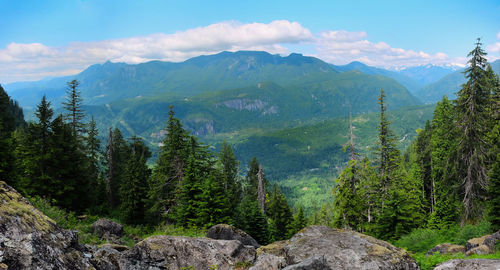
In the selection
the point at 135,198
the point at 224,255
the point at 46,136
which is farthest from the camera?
the point at 135,198

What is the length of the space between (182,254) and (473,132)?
1128 inches

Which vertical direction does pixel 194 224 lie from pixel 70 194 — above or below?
below

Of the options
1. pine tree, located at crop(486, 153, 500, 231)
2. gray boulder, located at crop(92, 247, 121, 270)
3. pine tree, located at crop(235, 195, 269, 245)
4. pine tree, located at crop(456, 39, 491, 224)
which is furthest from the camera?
pine tree, located at crop(235, 195, 269, 245)

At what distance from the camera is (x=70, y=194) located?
2719cm

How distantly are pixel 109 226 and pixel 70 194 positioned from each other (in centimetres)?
1238

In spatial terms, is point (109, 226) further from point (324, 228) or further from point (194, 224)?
point (324, 228)

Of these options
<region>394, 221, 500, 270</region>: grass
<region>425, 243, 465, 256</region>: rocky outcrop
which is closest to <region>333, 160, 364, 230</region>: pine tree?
<region>394, 221, 500, 270</region>: grass

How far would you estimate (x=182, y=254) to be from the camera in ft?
31.5

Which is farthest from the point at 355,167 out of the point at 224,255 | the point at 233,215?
the point at 224,255

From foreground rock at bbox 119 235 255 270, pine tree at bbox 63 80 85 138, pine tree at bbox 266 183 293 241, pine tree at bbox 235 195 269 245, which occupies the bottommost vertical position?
pine tree at bbox 266 183 293 241

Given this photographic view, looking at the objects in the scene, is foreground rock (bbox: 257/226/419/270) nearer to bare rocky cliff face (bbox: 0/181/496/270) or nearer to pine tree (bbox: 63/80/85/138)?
bare rocky cliff face (bbox: 0/181/496/270)

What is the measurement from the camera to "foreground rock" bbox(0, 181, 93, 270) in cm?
516

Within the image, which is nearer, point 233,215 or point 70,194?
point 70,194

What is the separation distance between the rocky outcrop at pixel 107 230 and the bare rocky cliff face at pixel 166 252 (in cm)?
815
